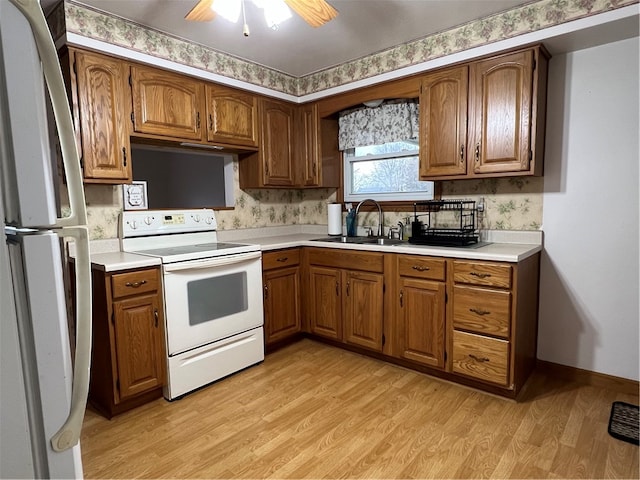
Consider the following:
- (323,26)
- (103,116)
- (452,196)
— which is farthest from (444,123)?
(103,116)

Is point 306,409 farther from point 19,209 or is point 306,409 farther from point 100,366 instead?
point 19,209

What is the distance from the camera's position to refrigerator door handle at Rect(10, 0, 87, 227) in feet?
2.31

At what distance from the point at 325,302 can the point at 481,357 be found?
124 cm

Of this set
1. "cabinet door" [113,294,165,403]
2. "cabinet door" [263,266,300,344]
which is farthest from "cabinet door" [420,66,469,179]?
"cabinet door" [113,294,165,403]

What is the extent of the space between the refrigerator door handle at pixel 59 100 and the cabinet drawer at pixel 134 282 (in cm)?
143

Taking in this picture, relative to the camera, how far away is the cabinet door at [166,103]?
248 cm

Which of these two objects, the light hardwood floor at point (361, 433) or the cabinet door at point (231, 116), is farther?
the cabinet door at point (231, 116)

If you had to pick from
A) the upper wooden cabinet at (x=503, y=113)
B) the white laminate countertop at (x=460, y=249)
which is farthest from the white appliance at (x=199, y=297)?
the upper wooden cabinet at (x=503, y=113)

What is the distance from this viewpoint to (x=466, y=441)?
1885 millimetres

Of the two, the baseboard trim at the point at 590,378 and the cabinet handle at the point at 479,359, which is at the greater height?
the cabinet handle at the point at 479,359

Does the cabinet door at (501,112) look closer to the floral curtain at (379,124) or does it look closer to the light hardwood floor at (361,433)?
the floral curtain at (379,124)

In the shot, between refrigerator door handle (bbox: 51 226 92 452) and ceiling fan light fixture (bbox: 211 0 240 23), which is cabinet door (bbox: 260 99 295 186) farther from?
refrigerator door handle (bbox: 51 226 92 452)

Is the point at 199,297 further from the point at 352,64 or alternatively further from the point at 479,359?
the point at 352,64

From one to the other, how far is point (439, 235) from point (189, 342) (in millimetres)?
1793
